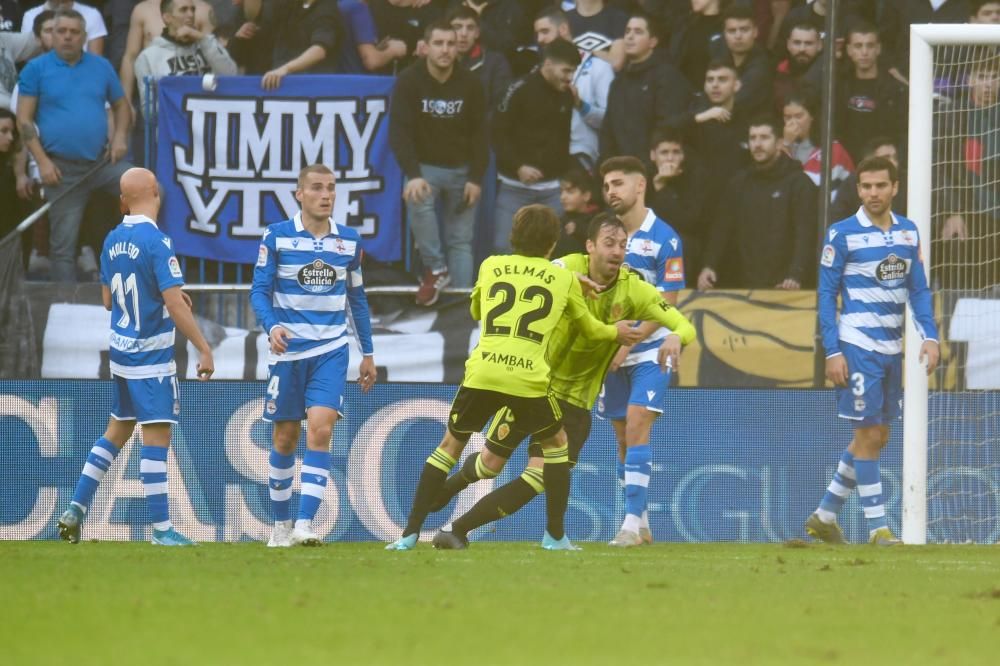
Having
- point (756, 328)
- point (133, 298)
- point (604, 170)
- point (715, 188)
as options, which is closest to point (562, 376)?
point (604, 170)

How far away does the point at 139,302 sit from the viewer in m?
8.38

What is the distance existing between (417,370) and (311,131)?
6.50 ft

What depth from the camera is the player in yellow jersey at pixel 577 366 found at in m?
8.16

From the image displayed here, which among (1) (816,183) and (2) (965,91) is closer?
(2) (965,91)

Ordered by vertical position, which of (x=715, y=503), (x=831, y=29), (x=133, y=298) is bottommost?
(x=715, y=503)

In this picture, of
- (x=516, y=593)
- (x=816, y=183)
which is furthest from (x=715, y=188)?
(x=516, y=593)

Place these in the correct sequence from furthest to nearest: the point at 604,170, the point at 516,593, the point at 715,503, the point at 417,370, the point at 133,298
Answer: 1. the point at 417,370
2. the point at 715,503
3. the point at 604,170
4. the point at 133,298
5. the point at 516,593

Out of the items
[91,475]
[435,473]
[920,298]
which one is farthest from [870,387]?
[91,475]

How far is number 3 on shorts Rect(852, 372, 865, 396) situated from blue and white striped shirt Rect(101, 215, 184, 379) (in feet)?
12.7

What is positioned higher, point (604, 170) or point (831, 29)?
point (831, 29)

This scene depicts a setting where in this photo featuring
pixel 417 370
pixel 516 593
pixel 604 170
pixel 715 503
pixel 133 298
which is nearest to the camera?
pixel 516 593

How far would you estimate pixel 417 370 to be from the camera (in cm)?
1164

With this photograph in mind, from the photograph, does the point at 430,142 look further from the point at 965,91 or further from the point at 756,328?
the point at 965,91

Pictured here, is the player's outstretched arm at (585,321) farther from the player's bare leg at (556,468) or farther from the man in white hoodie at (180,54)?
the man in white hoodie at (180,54)
